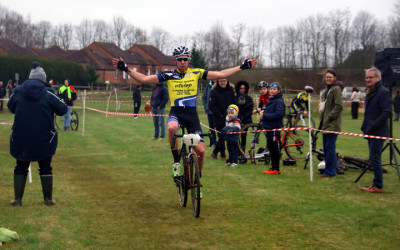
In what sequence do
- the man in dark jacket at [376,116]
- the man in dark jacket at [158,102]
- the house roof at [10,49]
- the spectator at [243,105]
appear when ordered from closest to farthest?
the man in dark jacket at [376,116] → the spectator at [243,105] → the man in dark jacket at [158,102] → the house roof at [10,49]

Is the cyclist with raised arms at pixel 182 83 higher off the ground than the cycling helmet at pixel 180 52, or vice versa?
the cycling helmet at pixel 180 52

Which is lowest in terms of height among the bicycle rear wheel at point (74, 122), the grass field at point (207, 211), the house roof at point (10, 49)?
the grass field at point (207, 211)

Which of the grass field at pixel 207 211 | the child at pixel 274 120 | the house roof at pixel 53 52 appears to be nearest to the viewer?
the grass field at pixel 207 211

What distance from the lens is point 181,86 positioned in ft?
24.5

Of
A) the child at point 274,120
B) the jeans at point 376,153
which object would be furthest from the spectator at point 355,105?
the jeans at point 376,153

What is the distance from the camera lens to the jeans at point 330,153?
9.45 metres

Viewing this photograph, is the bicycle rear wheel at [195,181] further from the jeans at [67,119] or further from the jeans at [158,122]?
the jeans at [67,119]

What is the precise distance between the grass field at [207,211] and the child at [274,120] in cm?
39

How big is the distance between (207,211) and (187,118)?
148 cm

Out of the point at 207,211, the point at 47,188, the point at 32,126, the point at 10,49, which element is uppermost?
the point at 10,49

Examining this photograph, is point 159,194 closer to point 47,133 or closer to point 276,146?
point 47,133

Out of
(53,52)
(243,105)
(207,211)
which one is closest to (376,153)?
(207,211)

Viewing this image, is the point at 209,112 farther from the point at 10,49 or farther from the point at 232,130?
the point at 10,49

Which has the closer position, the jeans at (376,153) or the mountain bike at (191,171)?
the mountain bike at (191,171)
